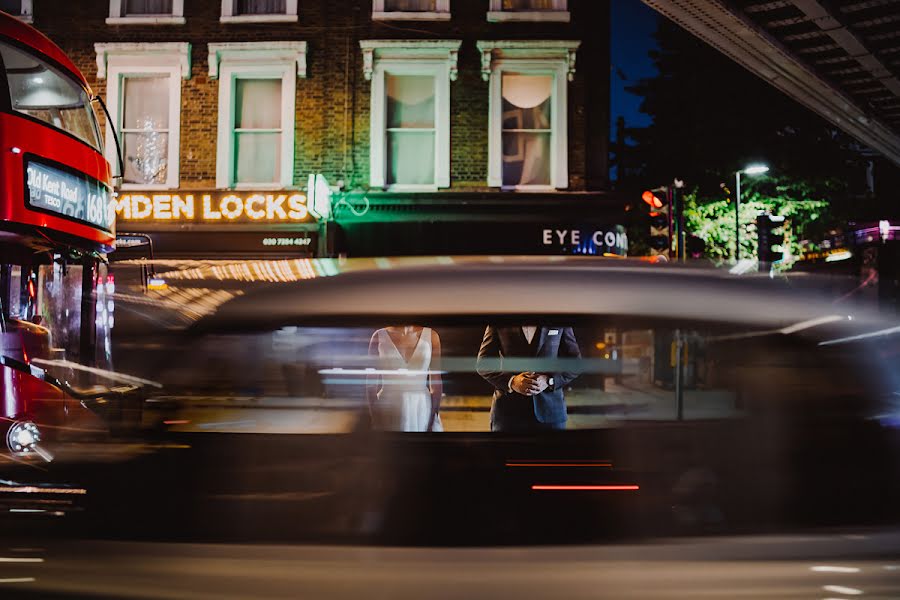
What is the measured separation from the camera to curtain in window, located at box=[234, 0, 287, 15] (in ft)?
43.9

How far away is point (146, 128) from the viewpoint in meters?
13.4

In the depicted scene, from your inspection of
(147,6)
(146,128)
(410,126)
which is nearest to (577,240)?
(410,126)

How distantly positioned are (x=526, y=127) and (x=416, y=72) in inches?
94.4

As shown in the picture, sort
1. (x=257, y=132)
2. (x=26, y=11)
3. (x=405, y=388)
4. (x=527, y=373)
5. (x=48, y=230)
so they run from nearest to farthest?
1. (x=405, y=388)
2. (x=527, y=373)
3. (x=48, y=230)
4. (x=257, y=132)
5. (x=26, y=11)

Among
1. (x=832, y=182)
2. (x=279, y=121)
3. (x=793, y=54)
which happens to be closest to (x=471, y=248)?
(x=279, y=121)

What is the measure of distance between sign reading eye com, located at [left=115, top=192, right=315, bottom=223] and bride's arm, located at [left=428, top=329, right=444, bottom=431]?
10.9m

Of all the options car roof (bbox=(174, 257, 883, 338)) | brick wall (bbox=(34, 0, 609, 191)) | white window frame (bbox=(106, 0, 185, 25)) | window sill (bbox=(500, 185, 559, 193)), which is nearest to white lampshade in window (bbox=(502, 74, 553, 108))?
brick wall (bbox=(34, 0, 609, 191))

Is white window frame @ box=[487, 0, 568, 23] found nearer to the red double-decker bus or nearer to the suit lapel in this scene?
the red double-decker bus

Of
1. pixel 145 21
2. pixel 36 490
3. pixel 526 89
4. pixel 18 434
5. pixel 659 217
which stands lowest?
pixel 18 434

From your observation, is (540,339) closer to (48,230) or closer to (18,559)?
(18,559)

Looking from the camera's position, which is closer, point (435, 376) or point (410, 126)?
point (435, 376)

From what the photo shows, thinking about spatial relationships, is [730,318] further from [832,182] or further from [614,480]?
[832,182]

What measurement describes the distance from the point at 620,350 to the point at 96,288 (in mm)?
5927

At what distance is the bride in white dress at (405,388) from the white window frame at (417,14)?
1210 cm
